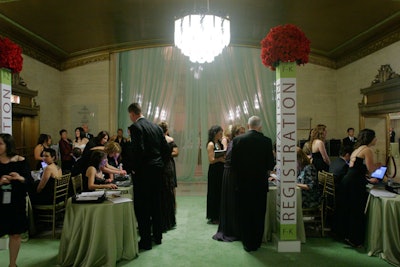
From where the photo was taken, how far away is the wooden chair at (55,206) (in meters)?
4.36

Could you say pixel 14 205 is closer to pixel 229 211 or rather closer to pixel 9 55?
pixel 9 55

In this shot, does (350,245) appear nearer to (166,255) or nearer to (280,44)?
(166,255)

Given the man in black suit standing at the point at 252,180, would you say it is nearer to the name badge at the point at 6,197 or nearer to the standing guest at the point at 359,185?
the standing guest at the point at 359,185

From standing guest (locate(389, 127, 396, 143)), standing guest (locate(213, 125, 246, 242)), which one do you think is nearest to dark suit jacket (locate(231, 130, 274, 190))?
standing guest (locate(213, 125, 246, 242))

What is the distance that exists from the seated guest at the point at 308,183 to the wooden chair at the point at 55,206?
3.17 meters

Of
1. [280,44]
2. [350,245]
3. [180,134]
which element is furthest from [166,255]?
[180,134]

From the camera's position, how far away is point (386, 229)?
11.8 feet

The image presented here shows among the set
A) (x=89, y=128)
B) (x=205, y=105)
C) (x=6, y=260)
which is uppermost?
(x=205, y=105)

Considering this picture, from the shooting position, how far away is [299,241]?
388 centimetres

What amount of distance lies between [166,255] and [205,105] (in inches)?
232

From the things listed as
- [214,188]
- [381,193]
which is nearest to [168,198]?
[214,188]

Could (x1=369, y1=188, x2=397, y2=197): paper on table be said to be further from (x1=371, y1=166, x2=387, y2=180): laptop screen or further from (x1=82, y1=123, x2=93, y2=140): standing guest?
(x1=82, y1=123, x2=93, y2=140): standing guest

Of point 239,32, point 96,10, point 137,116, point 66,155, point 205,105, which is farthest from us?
point 205,105

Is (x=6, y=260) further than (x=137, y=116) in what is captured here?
No
